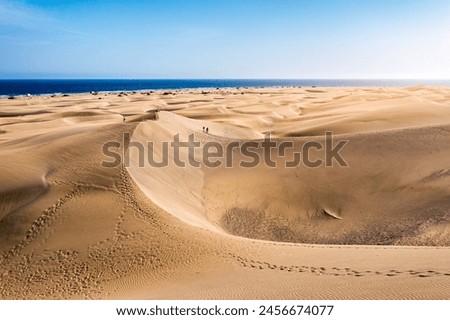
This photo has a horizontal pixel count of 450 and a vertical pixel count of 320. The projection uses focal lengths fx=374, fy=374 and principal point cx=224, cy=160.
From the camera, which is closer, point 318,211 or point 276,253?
point 276,253

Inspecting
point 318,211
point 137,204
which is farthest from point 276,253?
point 318,211

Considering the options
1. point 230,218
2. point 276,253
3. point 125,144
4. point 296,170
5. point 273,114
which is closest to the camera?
point 276,253

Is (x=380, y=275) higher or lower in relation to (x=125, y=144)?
lower

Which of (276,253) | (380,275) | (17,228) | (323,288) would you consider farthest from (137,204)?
(380,275)

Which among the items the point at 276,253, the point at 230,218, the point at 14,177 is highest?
the point at 14,177
